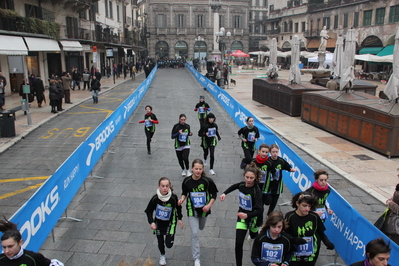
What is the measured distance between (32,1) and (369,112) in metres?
23.8

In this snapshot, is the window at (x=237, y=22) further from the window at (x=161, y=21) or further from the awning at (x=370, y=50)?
the awning at (x=370, y=50)

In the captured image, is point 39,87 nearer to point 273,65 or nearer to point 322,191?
point 273,65

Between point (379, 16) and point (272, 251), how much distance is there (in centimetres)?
4375

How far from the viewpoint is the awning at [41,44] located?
2207 centimetres

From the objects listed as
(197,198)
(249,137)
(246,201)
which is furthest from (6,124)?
(246,201)

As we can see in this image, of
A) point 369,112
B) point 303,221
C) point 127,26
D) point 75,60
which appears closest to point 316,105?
point 369,112

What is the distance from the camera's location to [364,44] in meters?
43.2

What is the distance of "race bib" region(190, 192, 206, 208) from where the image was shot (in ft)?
18.4

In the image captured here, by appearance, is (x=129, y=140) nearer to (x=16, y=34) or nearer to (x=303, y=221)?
(x=303, y=221)

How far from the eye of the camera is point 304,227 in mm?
4645

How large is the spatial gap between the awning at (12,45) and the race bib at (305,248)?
18089mm

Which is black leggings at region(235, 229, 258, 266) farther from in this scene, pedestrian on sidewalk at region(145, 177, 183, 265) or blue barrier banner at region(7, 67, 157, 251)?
blue barrier banner at region(7, 67, 157, 251)

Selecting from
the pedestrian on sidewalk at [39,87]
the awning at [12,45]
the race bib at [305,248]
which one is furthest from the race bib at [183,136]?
the awning at [12,45]

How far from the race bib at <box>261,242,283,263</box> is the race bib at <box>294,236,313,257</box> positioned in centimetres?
47
